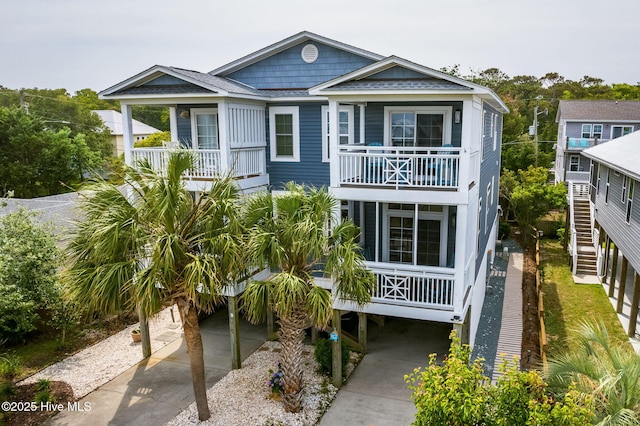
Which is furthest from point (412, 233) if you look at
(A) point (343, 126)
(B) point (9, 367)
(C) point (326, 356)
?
(B) point (9, 367)

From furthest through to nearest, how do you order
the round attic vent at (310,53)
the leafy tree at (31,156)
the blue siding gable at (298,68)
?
the leafy tree at (31,156) < the round attic vent at (310,53) < the blue siding gable at (298,68)

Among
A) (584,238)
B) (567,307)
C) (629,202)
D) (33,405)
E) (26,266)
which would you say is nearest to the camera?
(33,405)

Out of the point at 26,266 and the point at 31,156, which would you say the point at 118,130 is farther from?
the point at 26,266

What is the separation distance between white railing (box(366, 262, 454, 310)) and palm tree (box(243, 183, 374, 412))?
1.20 metres

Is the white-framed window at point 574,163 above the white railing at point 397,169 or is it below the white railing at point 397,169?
below

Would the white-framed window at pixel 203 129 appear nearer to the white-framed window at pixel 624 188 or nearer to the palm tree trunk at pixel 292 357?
the palm tree trunk at pixel 292 357

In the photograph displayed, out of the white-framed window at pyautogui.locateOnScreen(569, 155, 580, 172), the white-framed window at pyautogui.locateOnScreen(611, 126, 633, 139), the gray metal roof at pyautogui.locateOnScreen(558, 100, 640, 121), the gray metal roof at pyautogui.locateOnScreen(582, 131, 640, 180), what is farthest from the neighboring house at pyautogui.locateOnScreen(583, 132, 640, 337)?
the white-framed window at pyautogui.locateOnScreen(611, 126, 633, 139)

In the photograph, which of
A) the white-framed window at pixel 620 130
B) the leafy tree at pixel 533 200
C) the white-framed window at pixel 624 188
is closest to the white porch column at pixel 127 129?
the white-framed window at pixel 624 188

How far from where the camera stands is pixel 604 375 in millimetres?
6445

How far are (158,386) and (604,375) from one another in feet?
33.9

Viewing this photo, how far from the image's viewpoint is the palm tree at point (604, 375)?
6.08 meters

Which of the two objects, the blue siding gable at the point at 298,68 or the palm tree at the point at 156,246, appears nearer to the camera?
the palm tree at the point at 156,246

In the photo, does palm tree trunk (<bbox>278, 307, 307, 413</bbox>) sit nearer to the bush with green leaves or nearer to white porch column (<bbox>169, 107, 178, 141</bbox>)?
the bush with green leaves

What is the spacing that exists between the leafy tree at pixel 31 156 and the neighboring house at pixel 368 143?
17182mm
